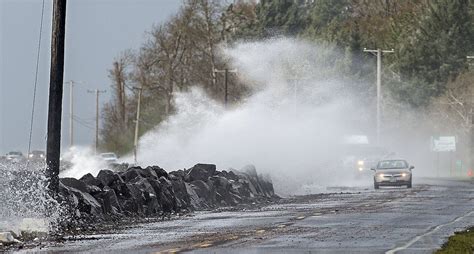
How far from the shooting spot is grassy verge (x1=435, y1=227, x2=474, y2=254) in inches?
915

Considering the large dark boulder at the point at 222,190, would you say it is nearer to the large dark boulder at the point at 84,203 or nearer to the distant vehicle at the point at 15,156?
the large dark boulder at the point at 84,203

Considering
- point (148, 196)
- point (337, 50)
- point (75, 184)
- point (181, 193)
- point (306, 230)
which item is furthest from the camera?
point (337, 50)

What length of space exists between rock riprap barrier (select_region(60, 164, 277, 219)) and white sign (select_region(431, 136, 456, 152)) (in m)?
49.4

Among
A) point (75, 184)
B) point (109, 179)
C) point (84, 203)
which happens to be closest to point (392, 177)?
point (109, 179)

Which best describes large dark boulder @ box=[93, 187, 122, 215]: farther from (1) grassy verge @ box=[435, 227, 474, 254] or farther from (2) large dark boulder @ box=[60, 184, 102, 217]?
(1) grassy verge @ box=[435, 227, 474, 254]

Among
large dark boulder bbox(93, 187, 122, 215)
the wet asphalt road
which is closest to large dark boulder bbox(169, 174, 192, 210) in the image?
the wet asphalt road

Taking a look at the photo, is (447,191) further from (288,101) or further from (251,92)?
(251,92)

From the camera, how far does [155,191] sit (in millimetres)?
40094

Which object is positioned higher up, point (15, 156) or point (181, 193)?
point (15, 156)

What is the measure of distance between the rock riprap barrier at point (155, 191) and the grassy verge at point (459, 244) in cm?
1039

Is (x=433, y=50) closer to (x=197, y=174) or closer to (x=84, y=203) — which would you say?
(x=197, y=174)

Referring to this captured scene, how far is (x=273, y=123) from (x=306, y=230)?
4816 cm

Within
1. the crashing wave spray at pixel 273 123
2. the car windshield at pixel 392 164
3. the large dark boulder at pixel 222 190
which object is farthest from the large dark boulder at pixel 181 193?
the car windshield at pixel 392 164

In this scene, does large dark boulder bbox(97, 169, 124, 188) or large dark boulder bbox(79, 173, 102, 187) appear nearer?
large dark boulder bbox(79, 173, 102, 187)
